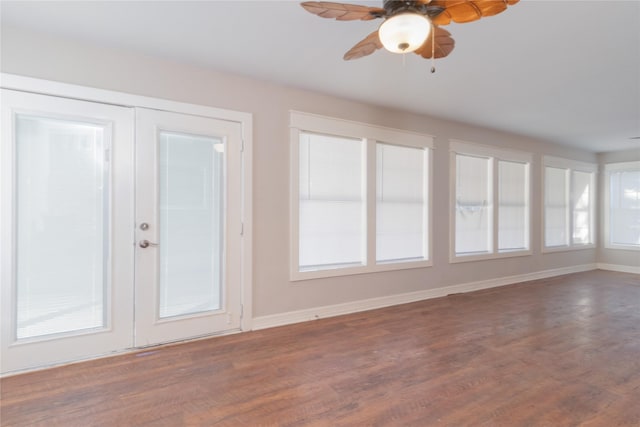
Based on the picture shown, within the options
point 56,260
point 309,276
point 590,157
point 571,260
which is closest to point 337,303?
point 309,276

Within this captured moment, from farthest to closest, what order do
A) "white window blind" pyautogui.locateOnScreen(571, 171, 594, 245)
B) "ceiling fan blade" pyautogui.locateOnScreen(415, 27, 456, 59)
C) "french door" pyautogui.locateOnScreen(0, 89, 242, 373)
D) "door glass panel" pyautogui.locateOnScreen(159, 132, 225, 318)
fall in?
"white window blind" pyautogui.locateOnScreen(571, 171, 594, 245) < "door glass panel" pyautogui.locateOnScreen(159, 132, 225, 318) < "french door" pyautogui.locateOnScreen(0, 89, 242, 373) < "ceiling fan blade" pyautogui.locateOnScreen(415, 27, 456, 59)

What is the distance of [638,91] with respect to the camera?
373cm

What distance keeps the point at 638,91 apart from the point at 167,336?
5636mm

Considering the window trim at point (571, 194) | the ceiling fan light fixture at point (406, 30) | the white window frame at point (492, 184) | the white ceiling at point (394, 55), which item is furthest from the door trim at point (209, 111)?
the window trim at point (571, 194)

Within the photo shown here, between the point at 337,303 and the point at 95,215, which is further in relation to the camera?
the point at 337,303

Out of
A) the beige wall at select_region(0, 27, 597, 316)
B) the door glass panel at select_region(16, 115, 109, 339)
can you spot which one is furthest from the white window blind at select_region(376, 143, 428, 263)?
the door glass panel at select_region(16, 115, 109, 339)

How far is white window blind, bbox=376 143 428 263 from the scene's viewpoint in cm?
444

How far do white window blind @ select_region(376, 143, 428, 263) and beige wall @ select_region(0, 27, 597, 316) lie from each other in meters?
0.25

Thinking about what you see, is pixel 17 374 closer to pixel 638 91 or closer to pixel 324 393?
pixel 324 393

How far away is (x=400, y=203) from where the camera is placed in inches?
181

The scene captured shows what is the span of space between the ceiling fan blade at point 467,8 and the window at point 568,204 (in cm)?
578

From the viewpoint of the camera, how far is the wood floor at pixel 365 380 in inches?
79.5

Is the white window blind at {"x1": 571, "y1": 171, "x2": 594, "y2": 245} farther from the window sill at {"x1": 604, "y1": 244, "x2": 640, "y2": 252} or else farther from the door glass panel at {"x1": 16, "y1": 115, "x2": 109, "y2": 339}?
the door glass panel at {"x1": 16, "y1": 115, "x2": 109, "y2": 339}

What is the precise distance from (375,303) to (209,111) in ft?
9.91
